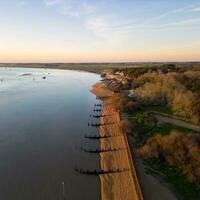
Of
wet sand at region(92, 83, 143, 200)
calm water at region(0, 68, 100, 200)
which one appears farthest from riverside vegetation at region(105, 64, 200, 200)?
calm water at region(0, 68, 100, 200)

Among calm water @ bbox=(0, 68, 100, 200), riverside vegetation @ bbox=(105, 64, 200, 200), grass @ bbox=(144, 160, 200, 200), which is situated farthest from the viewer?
riverside vegetation @ bbox=(105, 64, 200, 200)

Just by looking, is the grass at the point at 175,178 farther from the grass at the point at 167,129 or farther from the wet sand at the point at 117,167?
the grass at the point at 167,129

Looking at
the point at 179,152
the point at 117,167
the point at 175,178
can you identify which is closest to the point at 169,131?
the point at 179,152

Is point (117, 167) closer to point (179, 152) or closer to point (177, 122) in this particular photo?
point (179, 152)

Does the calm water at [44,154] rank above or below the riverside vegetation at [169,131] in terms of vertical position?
below

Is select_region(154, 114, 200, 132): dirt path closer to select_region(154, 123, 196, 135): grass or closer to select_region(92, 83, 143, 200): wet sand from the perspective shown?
select_region(154, 123, 196, 135): grass

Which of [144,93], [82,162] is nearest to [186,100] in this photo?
[144,93]

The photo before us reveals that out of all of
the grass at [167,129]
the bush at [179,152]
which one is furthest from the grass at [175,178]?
the grass at [167,129]
